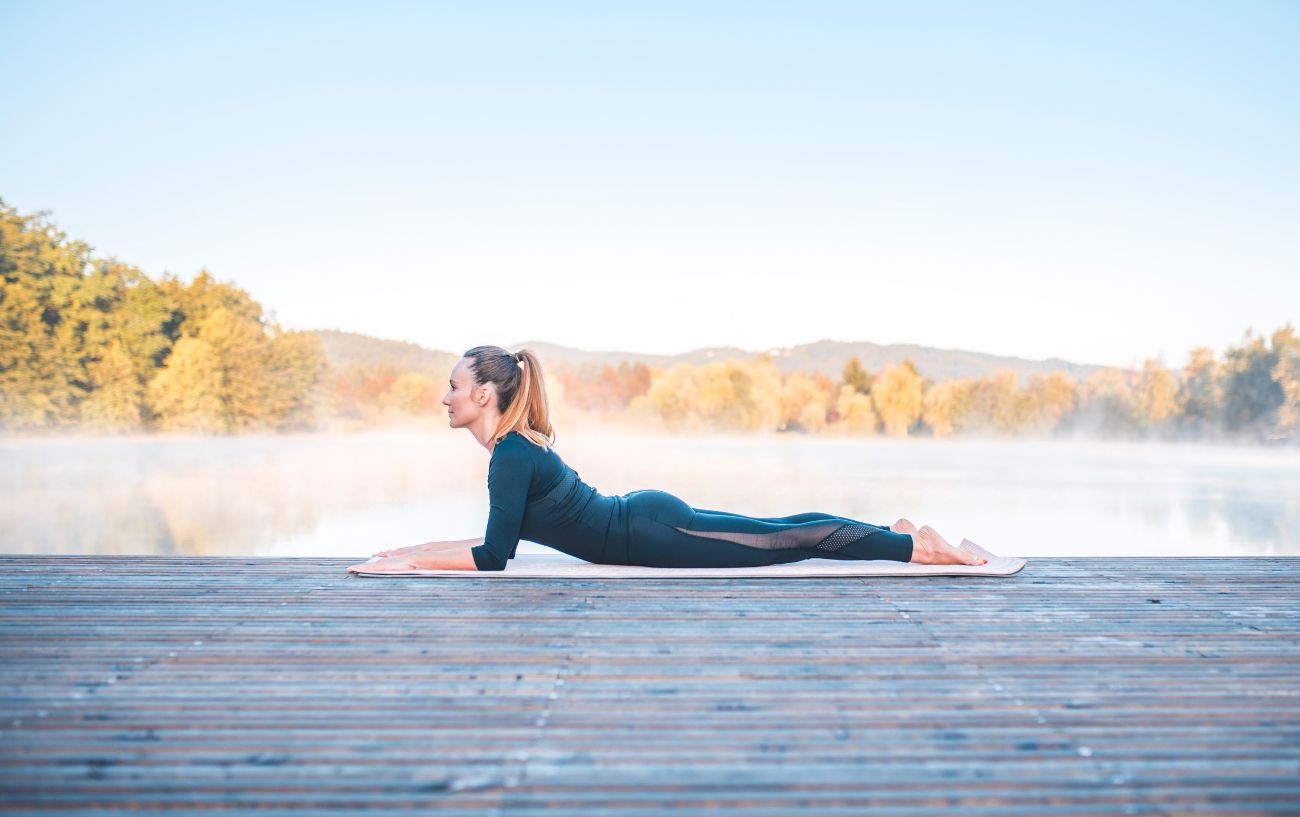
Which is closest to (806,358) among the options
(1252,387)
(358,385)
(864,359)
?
(864,359)

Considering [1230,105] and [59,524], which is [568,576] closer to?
[59,524]

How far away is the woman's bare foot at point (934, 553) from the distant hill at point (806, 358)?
20.0 meters

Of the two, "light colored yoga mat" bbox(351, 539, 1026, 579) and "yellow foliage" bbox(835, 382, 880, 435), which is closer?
"light colored yoga mat" bbox(351, 539, 1026, 579)

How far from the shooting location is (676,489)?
18281mm

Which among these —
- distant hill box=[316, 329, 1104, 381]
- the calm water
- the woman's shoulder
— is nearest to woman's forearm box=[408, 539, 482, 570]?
the woman's shoulder

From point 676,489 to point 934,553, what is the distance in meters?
15.5

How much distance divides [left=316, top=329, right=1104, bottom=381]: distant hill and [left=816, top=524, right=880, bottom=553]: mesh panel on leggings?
19921mm

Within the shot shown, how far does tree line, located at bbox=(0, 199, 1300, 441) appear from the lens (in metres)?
18.3

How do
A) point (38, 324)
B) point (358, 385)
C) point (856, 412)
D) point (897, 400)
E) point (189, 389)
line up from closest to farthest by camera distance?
point (38, 324)
point (189, 389)
point (856, 412)
point (358, 385)
point (897, 400)

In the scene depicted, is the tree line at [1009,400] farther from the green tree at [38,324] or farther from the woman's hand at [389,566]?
the woman's hand at [389,566]

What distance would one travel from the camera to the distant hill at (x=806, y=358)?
23609mm

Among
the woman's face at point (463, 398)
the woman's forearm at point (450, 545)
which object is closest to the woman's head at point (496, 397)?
the woman's face at point (463, 398)

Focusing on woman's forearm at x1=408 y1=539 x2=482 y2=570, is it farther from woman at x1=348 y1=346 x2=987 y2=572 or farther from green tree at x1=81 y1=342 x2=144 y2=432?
green tree at x1=81 y1=342 x2=144 y2=432

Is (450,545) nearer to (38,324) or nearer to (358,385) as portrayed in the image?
(38,324)
